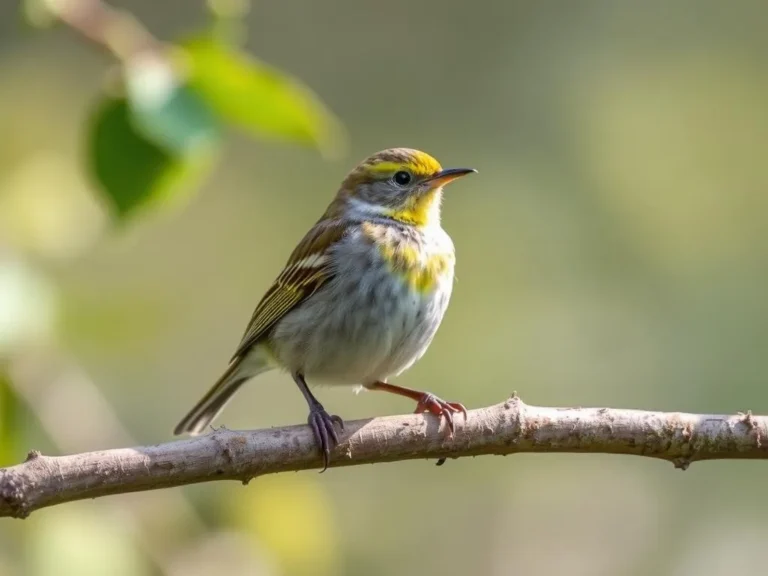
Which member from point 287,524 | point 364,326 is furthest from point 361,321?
point 287,524

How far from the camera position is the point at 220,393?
509cm

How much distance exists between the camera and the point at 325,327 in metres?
4.46

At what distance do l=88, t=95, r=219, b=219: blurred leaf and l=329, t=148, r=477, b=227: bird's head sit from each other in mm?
2403

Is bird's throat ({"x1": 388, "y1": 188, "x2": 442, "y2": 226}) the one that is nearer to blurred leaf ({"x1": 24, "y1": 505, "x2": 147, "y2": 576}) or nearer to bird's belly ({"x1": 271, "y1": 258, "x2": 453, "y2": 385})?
bird's belly ({"x1": 271, "y1": 258, "x2": 453, "y2": 385})

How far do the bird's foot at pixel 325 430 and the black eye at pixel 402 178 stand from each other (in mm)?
1644

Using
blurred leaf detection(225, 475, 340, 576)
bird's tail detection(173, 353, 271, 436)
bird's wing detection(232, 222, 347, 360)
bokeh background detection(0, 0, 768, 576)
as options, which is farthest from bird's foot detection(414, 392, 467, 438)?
bokeh background detection(0, 0, 768, 576)

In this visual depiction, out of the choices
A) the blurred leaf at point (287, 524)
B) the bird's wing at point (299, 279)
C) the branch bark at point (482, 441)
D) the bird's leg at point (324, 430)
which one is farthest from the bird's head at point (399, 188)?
the blurred leaf at point (287, 524)

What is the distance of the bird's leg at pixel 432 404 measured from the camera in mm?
3566

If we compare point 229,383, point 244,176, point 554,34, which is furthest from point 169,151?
point 554,34

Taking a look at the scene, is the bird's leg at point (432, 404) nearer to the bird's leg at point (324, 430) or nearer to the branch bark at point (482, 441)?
the branch bark at point (482, 441)

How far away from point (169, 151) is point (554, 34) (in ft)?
38.6

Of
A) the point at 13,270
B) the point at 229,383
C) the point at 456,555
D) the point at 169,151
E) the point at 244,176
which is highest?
the point at 244,176

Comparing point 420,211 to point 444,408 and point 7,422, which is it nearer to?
point 444,408

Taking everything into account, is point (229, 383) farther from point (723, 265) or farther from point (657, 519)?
point (723, 265)
